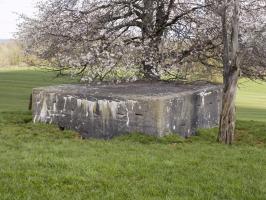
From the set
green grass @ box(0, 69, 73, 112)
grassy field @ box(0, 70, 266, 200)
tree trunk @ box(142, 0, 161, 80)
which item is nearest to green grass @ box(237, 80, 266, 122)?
tree trunk @ box(142, 0, 161, 80)

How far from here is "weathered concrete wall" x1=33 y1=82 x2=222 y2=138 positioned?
653 inches

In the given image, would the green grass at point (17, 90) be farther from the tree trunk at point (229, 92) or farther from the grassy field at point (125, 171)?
the grassy field at point (125, 171)

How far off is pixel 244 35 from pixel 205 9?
2041mm

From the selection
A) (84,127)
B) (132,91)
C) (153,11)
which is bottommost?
(84,127)

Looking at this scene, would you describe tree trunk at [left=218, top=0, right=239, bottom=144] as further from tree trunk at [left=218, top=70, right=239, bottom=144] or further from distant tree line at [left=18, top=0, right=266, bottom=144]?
distant tree line at [left=18, top=0, right=266, bottom=144]

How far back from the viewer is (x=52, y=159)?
10836mm

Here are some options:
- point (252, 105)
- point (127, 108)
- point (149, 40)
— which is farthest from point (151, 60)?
point (252, 105)

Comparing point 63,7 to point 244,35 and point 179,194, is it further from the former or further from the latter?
point 179,194

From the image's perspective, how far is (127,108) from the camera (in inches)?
659

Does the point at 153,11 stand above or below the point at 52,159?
above

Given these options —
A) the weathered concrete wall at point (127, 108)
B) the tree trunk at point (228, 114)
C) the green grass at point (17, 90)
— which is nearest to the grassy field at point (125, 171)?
the weathered concrete wall at point (127, 108)

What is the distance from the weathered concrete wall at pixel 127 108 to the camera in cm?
1659

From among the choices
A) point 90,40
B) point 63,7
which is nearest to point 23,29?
point 63,7

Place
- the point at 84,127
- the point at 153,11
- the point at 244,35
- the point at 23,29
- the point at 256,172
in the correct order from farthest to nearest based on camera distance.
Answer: the point at 23,29 → the point at 153,11 → the point at 244,35 → the point at 84,127 → the point at 256,172
